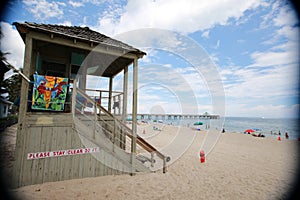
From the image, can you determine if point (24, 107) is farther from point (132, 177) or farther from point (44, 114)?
point (132, 177)

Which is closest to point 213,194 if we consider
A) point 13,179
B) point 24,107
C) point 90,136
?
point 90,136

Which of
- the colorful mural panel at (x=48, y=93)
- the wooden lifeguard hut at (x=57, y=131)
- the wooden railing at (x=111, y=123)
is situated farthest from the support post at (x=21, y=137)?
the wooden railing at (x=111, y=123)

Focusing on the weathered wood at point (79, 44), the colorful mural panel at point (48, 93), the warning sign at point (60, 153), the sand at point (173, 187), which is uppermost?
the weathered wood at point (79, 44)

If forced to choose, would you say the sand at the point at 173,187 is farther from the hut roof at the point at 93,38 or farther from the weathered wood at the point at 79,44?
the hut roof at the point at 93,38

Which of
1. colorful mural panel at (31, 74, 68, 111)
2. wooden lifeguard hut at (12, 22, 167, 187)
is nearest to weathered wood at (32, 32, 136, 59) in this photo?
wooden lifeguard hut at (12, 22, 167, 187)

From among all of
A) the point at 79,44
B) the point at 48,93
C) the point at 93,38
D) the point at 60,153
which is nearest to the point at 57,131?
the point at 60,153

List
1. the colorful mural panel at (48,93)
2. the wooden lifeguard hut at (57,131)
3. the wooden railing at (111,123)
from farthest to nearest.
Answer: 1. the wooden railing at (111,123)
2. the colorful mural panel at (48,93)
3. the wooden lifeguard hut at (57,131)

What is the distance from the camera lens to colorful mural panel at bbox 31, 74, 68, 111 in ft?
14.8

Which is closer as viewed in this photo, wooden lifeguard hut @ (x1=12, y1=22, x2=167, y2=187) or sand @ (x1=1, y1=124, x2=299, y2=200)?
sand @ (x1=1, y1=124, x2=299, y2=200)

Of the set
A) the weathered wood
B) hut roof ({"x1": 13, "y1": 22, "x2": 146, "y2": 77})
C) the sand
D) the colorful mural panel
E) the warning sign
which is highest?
hut roof ({"x1": 13, "y1": 22, "x2": 146, "y2": 77})

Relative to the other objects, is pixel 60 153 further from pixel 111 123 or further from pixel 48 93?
pixel 111 123

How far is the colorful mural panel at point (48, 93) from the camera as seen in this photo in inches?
178

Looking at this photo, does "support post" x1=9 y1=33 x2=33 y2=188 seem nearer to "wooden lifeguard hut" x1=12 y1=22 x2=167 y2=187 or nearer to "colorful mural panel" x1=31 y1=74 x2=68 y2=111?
"wooden lifeguard hut" x1=12 y1=22 x2=167 y2=187

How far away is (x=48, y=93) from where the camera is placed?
4.68 metres
